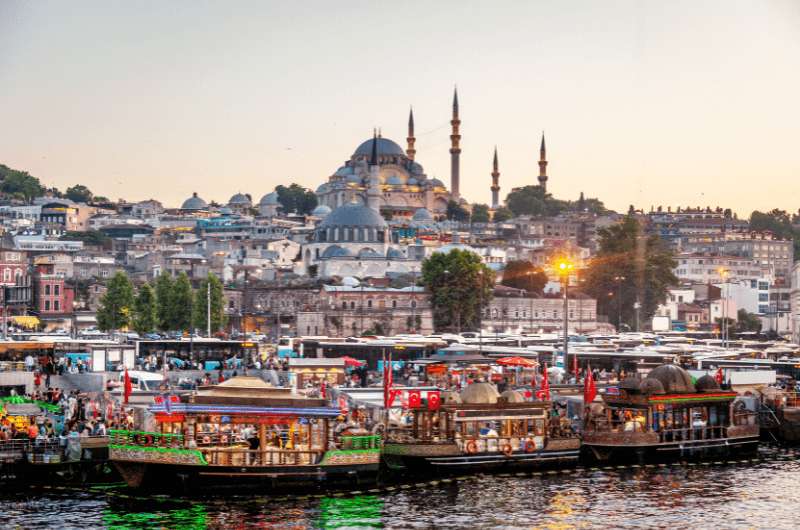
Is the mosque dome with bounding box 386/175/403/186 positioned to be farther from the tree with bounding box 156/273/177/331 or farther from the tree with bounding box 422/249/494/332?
the tree with bounding box 156/273/177/331

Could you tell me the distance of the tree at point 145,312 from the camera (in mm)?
76625

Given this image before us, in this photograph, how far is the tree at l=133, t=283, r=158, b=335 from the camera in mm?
76625

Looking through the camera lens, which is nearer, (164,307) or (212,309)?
(212,309)

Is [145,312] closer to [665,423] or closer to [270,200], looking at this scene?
[665,423]

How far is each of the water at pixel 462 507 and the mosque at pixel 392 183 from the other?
396ft

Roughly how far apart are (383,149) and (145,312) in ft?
272

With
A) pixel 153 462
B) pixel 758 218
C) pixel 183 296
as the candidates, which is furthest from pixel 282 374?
pixel 758 218

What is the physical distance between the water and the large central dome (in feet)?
424

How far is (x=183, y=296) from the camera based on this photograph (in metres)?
81.0

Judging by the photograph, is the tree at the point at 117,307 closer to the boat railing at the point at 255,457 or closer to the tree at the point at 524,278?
the tree at the point at 524,278

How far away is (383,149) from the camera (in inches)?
6235

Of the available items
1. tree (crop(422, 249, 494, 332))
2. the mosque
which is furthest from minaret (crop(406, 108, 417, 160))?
tree (crop(422, 249, 494, 332))

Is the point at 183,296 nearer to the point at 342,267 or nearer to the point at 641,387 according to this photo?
the point at 342,267

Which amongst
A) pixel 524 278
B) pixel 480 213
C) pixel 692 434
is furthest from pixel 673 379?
pixel 480 213
